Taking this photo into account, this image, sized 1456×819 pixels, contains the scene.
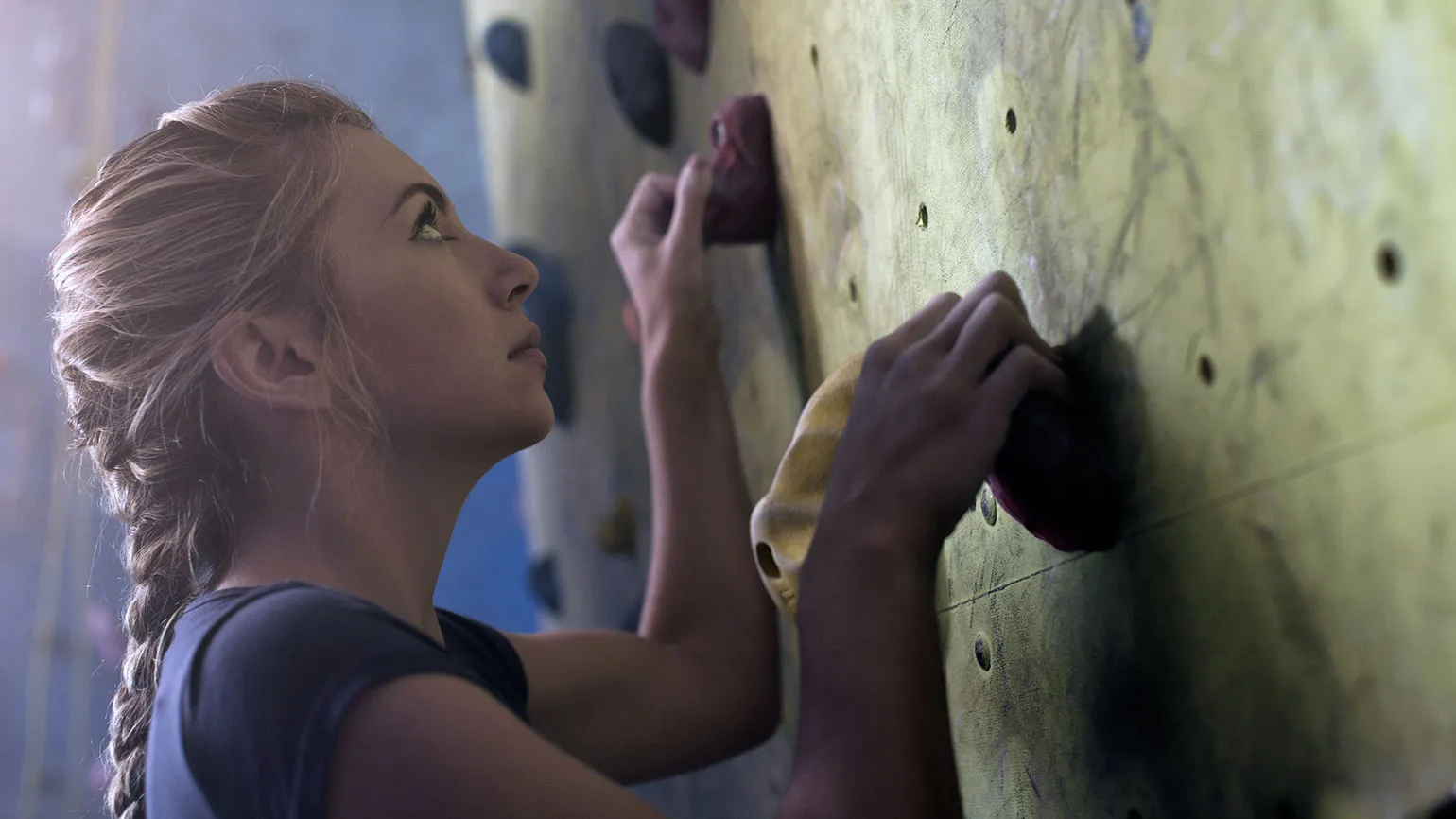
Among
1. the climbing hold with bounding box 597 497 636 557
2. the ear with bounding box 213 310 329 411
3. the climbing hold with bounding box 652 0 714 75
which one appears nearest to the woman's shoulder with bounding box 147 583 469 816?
the ear with bounding box 213 310 329 411

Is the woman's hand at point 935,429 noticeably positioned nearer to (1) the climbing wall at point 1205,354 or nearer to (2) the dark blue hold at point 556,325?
(1) the climbing wall at point 1205,354

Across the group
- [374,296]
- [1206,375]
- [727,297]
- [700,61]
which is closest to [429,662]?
[374,296]

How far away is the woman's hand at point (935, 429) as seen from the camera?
50 cm

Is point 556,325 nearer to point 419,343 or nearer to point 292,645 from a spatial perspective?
point 419,343

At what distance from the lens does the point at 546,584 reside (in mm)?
1545

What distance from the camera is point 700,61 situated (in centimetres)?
104

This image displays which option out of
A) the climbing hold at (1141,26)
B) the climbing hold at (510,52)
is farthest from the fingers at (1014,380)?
the climbing hold at (510,52)

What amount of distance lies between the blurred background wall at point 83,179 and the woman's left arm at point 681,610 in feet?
2.87

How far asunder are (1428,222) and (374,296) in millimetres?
482

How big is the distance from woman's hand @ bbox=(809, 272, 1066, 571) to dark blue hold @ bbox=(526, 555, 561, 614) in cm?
105

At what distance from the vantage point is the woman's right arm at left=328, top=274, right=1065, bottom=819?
18.1 inches

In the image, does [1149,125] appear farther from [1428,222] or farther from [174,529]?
[174,529]

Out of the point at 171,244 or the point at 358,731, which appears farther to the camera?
the point at 171,244

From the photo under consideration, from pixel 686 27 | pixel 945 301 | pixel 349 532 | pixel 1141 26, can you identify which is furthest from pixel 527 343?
pixel 686 27
